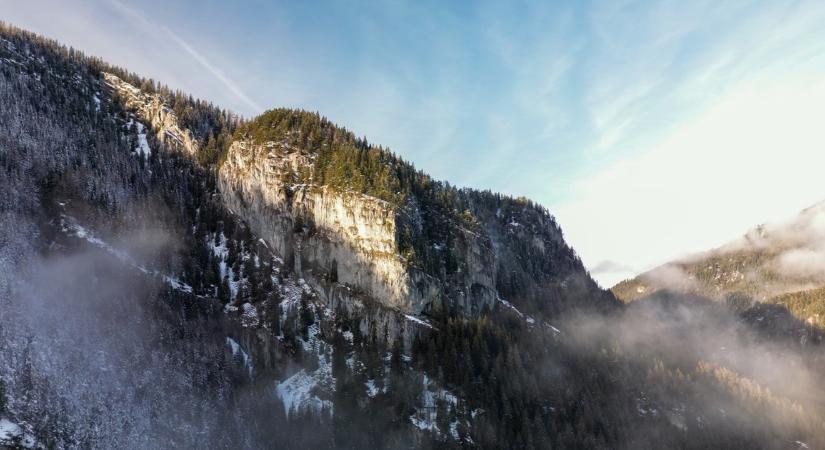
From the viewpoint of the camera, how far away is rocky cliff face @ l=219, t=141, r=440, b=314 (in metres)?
151

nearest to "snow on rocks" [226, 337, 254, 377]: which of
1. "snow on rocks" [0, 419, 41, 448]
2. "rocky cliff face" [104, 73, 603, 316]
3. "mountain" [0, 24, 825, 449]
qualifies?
"mountain" [0, 24, 825, 449]

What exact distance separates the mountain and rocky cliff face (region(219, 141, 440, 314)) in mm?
580

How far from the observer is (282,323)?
14238 centimetres

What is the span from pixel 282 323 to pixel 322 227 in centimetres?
3375

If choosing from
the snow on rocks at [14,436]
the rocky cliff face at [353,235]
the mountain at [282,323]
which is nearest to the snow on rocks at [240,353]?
the mountain at [282,323]

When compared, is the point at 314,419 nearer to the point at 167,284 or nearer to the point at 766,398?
the point at 167,284

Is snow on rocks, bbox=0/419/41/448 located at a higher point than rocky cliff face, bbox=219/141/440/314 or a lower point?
lower

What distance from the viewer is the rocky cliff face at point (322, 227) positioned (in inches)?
5950

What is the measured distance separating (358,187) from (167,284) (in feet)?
191

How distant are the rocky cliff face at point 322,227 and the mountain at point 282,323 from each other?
22.8 inches

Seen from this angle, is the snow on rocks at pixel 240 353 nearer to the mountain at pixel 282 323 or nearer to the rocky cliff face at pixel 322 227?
the mountain at pixel 282 323

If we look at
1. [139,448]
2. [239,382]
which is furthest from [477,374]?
[139,448]

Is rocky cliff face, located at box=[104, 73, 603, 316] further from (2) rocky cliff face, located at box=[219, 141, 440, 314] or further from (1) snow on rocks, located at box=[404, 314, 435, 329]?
(1) snow on rocks, located at box=[404, 314, 435, 329]

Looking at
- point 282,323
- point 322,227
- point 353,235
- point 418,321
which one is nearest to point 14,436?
point 282,323
